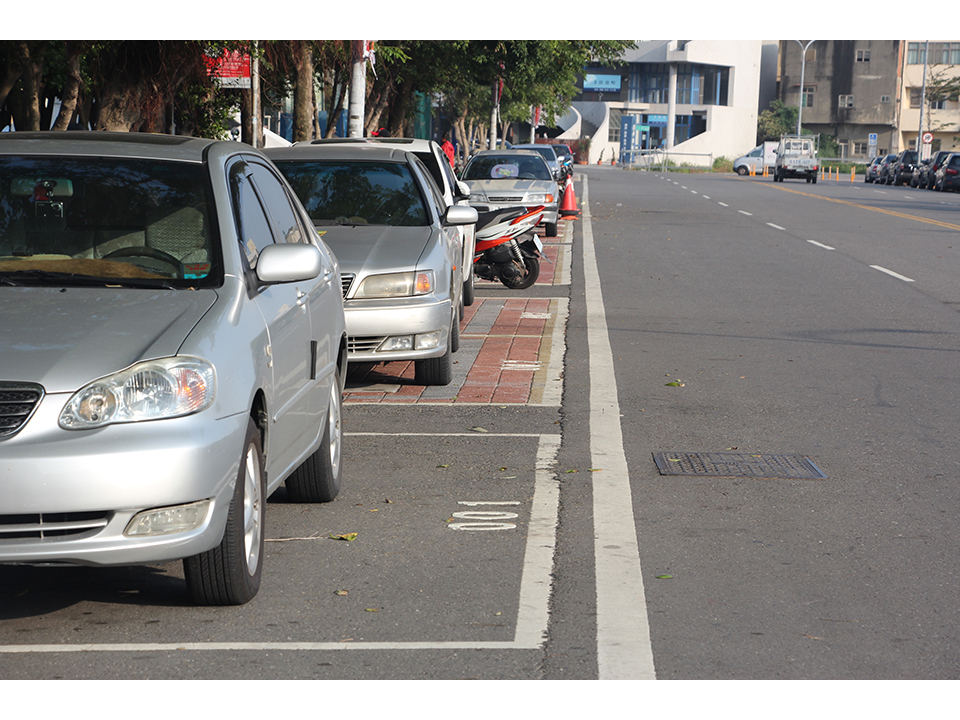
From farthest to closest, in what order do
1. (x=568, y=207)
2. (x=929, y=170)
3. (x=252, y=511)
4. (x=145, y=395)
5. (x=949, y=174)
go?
(x=929, y=170), (x=949, y=174), (x=568, y=207), (x=252, y=511), (x=145, y=395)

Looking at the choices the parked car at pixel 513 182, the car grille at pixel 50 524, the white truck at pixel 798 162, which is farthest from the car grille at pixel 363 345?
the white truck at pixel 798 162

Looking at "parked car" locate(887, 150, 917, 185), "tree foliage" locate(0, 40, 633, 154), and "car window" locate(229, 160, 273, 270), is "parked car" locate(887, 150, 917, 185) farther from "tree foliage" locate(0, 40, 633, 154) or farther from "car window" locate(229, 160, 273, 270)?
"car window" locate(229, 160, 273, 270)

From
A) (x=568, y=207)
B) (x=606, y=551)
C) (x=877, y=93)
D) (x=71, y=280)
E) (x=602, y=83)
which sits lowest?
(x=606, y=551)

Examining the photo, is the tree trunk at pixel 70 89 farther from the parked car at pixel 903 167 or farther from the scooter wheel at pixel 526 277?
the parked car at pixel 903 167

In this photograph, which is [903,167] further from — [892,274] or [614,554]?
Result: [614,554]

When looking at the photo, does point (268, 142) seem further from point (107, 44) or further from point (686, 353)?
point (686, 353)

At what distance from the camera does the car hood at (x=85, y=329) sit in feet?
13.7

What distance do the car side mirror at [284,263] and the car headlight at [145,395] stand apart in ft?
2.46

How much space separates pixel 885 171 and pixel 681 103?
52.8 meters

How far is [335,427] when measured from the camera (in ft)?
20.6

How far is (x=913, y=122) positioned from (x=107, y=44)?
10764cm

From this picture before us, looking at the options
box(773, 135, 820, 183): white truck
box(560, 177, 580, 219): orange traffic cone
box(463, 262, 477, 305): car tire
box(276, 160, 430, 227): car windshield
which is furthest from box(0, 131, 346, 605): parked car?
box(773, 135, 820, 183): white truck

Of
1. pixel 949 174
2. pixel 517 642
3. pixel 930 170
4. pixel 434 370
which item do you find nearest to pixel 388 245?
pixel 434 370

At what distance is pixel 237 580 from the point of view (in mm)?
4625
